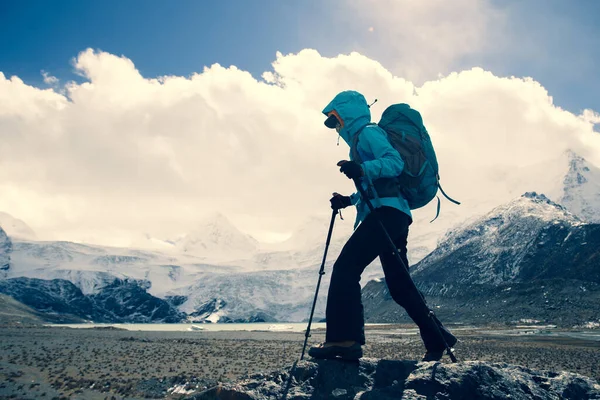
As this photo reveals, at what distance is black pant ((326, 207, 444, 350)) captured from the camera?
16.8ft

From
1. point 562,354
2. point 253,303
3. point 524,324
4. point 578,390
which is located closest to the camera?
point 578,390

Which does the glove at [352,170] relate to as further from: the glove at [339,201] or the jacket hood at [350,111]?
the jacket hood at [350,111]

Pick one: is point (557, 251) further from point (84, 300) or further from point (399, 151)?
point (84, 300)

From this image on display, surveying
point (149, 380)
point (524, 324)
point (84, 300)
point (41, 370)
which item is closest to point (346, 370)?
point (149, 380)

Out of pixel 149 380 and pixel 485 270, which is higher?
pixel 485 270

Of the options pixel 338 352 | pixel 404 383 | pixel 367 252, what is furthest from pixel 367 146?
pixel 404 383

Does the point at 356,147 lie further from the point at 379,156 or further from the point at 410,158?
the point at 410,158

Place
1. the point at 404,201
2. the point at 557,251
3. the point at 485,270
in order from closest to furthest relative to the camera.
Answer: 1. the point at 404,201
2. the point at 557,251
3. the point at 485,270

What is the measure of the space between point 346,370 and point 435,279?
129 m

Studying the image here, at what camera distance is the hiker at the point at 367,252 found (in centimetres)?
507

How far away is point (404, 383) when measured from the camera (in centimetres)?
444

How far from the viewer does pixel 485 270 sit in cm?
12006

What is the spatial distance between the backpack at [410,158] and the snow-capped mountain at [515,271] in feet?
267

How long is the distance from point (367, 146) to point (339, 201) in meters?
0.75
